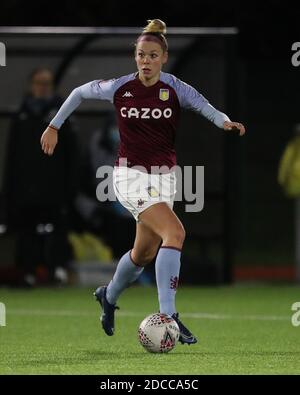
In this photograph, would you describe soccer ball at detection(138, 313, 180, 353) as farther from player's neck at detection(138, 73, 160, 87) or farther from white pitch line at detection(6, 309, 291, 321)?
white pitch line at detection(6, 309, 291, 321)

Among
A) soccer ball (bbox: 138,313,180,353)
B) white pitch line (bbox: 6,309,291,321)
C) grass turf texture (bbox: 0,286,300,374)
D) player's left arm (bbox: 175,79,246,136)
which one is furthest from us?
white pitch line (bbox: 6,309,291,321)

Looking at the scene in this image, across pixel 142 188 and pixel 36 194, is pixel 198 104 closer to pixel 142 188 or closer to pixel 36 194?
pixel 142 188

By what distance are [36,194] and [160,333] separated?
23.2 ft

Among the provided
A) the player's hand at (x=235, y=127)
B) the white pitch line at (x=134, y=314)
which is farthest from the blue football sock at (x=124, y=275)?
the white pitch line at (x=134, y=314)

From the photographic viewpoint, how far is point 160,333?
976cm

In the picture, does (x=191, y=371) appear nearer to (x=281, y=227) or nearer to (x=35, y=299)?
(x=35, y=299)

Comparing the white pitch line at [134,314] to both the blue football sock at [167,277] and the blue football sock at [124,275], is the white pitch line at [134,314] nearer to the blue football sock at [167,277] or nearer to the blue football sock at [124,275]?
the blue football sock at [124,275]

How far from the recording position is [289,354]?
9.91 metres

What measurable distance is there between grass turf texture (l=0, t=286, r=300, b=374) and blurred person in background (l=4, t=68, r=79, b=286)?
0.49m

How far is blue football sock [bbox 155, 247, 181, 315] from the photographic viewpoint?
1003cm

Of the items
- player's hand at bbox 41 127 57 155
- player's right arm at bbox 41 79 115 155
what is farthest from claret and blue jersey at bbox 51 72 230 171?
player's hand at bbox 41 127 57 155
